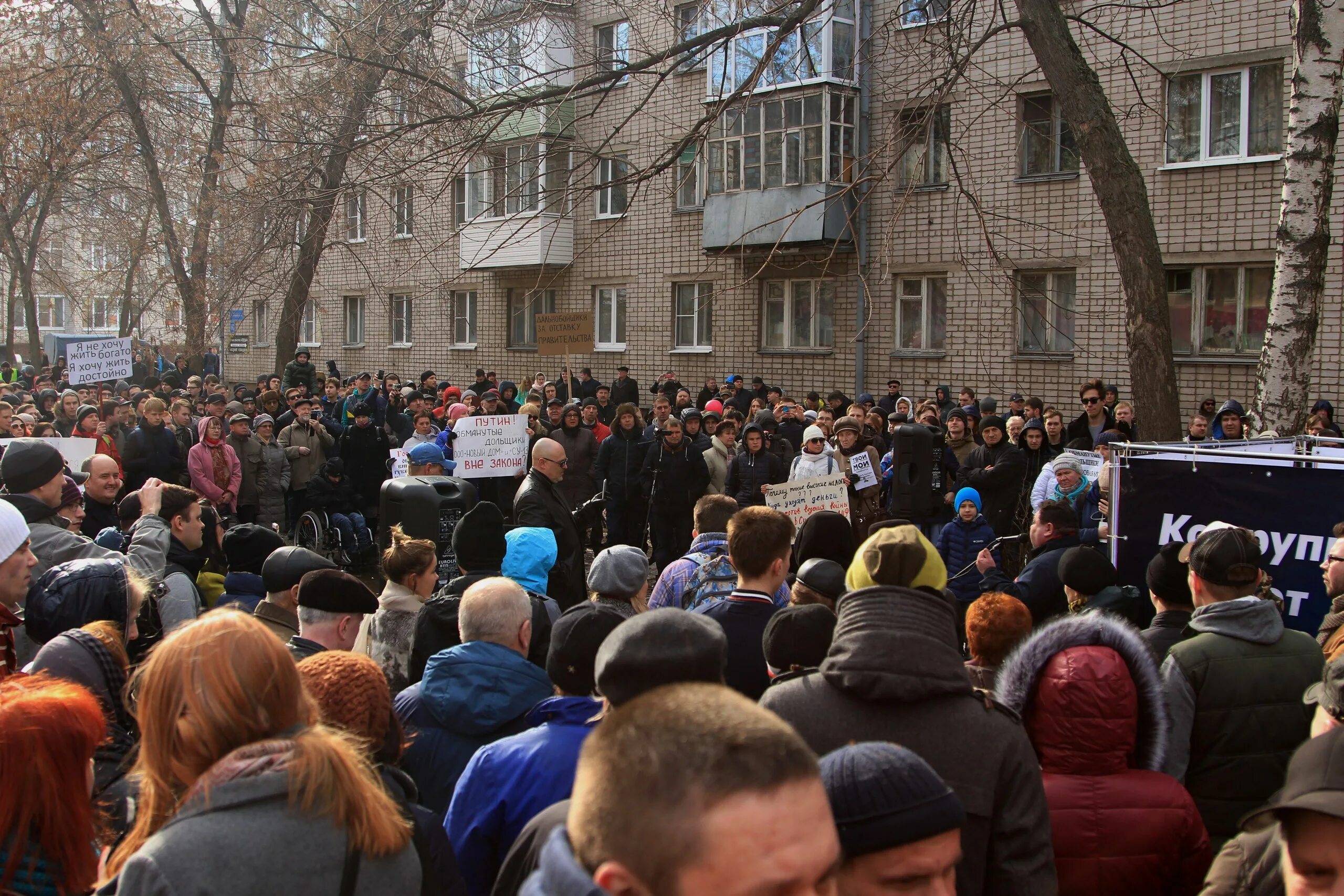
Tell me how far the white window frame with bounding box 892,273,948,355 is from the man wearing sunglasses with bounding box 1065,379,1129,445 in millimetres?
7599

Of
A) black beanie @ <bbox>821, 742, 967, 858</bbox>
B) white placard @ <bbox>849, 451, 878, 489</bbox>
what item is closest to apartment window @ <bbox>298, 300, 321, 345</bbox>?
white placard @ <bbox>849, 451, 878, 489</bbox>

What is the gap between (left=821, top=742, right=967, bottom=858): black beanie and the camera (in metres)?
1.92

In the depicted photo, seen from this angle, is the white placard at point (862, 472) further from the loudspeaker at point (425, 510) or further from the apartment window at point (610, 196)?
the apartment window at point (610, 196)

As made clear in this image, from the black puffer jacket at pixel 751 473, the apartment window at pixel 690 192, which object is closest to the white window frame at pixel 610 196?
the apartment window at pixel 690 192

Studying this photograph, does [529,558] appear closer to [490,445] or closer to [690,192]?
[490,445]

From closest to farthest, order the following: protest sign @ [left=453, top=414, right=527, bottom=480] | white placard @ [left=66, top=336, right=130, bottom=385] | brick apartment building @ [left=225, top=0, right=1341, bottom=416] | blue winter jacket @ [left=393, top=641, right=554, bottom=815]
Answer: blue winter jacket @ [left=393, top=641, right=554, bottom=815]
protest sign @ [left=453, top=414, right=527, bottom=480]
white placard @ [left=66, top=336, right=130, bottom=385]
brick apartment building @ [left=225, top=0, right=1341, bottom=416]

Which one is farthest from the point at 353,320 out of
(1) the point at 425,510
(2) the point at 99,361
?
(1) the point at 425,510

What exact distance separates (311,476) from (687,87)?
14504mm

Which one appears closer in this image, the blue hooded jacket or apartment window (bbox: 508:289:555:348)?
the blue hooded jacket

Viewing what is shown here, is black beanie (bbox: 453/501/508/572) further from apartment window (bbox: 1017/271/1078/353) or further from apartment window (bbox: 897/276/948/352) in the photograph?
apartment window (bbox: 897/276/948/352)

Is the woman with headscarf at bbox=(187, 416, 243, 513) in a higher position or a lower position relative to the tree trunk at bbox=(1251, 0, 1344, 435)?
lower

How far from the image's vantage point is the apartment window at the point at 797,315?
73.3ft

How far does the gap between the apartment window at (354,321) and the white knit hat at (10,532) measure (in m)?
30.7

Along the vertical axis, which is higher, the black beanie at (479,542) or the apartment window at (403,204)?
the apartment window at (403,204)
